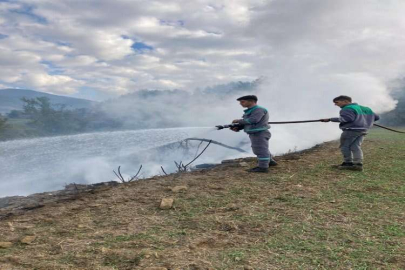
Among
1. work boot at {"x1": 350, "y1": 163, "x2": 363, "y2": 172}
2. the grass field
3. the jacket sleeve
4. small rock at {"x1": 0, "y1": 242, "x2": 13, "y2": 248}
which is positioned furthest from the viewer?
the jacket sleeve

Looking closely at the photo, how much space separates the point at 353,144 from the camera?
790 centimetres

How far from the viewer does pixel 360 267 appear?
10.2 ft

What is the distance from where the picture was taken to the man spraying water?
25.7 ft

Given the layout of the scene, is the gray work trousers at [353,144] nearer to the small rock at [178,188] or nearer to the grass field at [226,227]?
the grass field at [226,227]

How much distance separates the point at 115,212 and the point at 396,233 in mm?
3659

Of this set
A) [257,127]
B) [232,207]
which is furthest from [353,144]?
[232,207]

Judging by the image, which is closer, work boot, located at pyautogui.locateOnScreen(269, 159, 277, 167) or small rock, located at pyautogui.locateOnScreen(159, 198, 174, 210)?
small rock, located at pyautogui.locateOnScreen(159, 198, 174, 210)

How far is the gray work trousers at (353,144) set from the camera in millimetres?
7809

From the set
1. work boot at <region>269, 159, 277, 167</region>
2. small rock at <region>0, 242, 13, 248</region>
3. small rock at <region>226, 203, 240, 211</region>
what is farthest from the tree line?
small rock at <region>0, 242, 13, 248</region>

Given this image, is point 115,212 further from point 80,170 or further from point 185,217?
point 80,170

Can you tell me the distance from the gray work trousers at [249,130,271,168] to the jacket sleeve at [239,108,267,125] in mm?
369

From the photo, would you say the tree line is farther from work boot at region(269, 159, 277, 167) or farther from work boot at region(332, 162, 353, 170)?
work boot at region(332, 162, 353, 170)

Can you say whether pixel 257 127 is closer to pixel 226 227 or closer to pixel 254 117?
pixel 254 117

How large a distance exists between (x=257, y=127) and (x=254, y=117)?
305mm
